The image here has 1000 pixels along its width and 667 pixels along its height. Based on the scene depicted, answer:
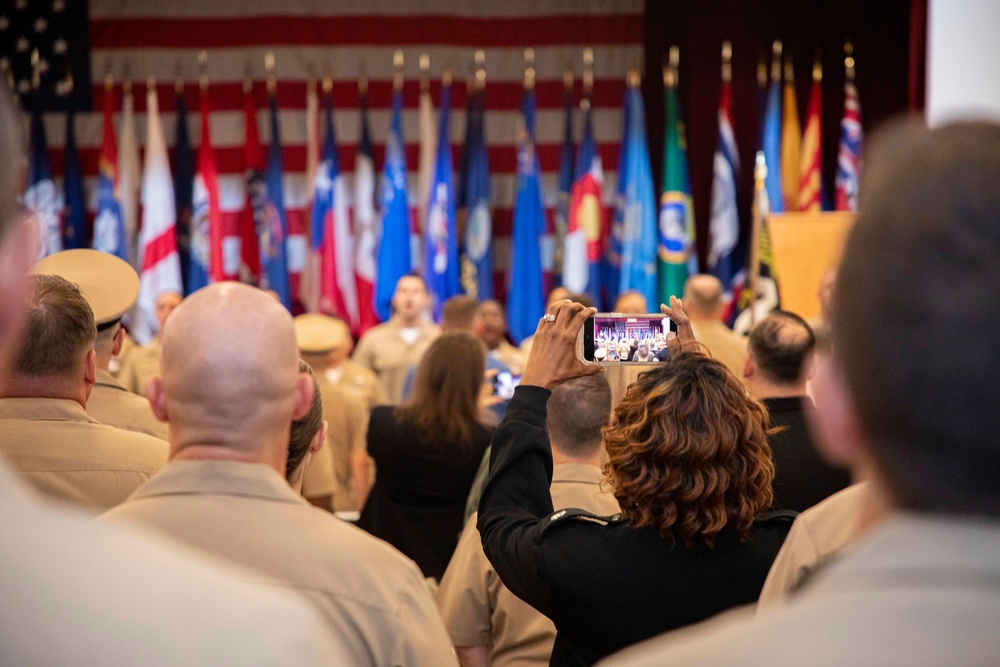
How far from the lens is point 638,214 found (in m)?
7.67

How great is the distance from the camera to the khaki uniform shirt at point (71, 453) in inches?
80.5

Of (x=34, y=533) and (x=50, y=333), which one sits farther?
(x=50, y=333)

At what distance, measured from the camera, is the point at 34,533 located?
65cm

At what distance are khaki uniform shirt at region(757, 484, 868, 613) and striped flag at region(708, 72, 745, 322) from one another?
624 centimetres

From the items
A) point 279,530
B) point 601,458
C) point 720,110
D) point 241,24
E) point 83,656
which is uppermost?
point 241,24

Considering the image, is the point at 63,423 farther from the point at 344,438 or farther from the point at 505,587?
the point at 344,438

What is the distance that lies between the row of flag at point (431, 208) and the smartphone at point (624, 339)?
548 centimetres

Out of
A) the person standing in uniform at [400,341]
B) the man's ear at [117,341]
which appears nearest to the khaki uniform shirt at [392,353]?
the person standing in uniform at [400,341]

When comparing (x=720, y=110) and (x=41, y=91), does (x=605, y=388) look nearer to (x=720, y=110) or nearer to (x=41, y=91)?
(x=720, y=110)

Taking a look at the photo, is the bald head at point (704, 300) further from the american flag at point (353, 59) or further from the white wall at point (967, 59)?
the american flag at point (353, 59)

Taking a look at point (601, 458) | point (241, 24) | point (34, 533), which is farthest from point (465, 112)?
point (34, 533)

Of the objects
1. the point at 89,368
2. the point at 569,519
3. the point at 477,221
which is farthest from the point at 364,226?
the point at 569,519

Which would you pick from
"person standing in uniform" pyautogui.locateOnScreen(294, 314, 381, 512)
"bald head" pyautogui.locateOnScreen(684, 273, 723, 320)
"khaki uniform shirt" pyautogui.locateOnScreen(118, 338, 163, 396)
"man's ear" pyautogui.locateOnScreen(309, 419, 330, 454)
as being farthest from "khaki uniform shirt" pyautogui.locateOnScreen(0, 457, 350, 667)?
"khaki uniform shirt" pyautogui.locateOnScreen(118, 338, 163, 396)

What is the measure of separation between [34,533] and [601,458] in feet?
6.18
